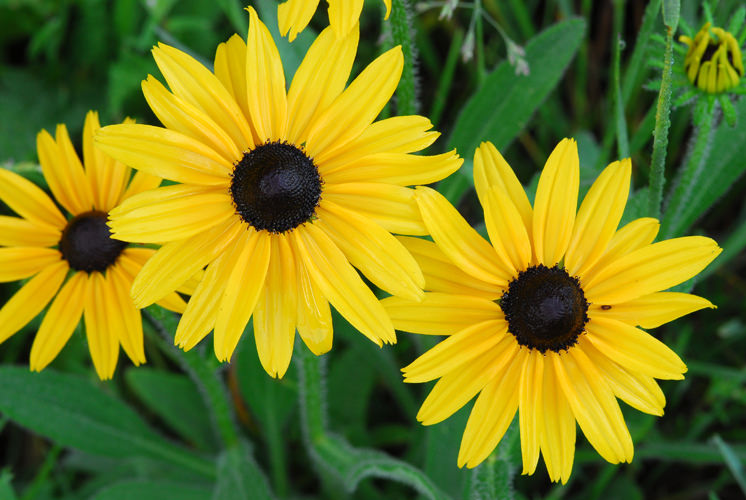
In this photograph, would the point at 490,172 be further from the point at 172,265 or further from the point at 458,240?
the point at 172,265

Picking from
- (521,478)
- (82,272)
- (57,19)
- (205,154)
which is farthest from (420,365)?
(57,19)

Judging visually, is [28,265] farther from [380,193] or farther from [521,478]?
[521,478]

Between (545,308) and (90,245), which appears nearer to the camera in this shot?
(545,308)

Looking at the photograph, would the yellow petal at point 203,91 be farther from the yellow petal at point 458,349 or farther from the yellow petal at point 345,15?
the yellow petal at point 458,349

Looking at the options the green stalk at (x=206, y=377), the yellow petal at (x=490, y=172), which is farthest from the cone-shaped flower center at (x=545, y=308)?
the green stalk at (x=206, y=377)

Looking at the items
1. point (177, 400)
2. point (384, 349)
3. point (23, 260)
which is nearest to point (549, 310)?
point (384, 349)

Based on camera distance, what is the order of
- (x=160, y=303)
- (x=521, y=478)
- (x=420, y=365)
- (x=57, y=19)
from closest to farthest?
(x=420, y=365) → (x=160, y=303) → (x=521, y=478) → (x=57, y=19)

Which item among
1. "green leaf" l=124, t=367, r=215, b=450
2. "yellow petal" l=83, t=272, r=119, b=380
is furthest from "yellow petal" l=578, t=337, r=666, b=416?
"green leaf" l=124, t=367, r=215, b=450
